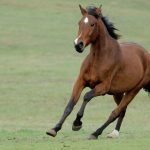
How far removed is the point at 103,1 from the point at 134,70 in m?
42.5

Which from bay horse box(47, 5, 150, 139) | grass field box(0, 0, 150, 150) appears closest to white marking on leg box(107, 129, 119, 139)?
bay horse box(47, 5, 150, 139)

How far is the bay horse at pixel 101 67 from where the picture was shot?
41.5 feet

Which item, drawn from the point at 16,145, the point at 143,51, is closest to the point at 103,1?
the point at 143,51

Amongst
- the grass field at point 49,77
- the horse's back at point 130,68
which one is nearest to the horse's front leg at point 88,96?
the grass field at point 49,77

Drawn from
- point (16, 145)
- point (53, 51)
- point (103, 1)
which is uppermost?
point (16, 145)

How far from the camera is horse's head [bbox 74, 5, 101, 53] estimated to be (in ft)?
40.7

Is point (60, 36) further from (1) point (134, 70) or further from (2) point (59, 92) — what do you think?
(1) point (134, 70)

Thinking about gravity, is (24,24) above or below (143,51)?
below

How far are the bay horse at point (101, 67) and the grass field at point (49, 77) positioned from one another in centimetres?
65

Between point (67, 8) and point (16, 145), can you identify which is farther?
point (67, 8)

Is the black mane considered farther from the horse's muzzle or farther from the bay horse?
the horse's muzzle

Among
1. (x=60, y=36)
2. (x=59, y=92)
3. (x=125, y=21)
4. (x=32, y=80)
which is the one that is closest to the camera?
(x=59, y=92)

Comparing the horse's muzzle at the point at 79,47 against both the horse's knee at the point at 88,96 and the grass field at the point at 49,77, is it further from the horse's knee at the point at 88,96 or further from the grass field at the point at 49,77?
the grass field at the point at 49,77

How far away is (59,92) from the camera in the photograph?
2570cm
